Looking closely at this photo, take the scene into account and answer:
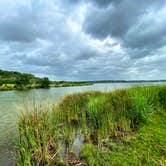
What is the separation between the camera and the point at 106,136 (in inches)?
245

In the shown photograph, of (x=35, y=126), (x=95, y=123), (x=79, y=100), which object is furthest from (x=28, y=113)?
(x=79, y=100)

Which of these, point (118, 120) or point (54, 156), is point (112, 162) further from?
point (118, 120)

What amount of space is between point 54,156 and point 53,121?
133 centimetres

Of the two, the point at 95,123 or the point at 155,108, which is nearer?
the point at 95,123

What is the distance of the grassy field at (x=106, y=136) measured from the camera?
4.55m

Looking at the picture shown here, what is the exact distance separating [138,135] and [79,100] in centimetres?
624

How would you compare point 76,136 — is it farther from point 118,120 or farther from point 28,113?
point 28,113

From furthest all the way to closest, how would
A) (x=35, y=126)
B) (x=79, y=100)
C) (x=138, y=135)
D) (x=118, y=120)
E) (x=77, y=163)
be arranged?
1. (x=79, y=100)
2. (x=118, y=120)
3. (x=138, y=135)
4. (x=35, y=126)
5. (x=77, y=163)

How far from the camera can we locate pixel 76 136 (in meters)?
6.91

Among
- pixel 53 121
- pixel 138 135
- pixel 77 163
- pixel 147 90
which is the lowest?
pixel 77 163

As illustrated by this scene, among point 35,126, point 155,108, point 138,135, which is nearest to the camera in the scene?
point 35,126

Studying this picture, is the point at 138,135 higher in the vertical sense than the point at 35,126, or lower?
lower

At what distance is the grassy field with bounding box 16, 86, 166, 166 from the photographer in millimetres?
4555

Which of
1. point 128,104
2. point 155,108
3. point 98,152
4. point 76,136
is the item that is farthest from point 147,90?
point 98,152
